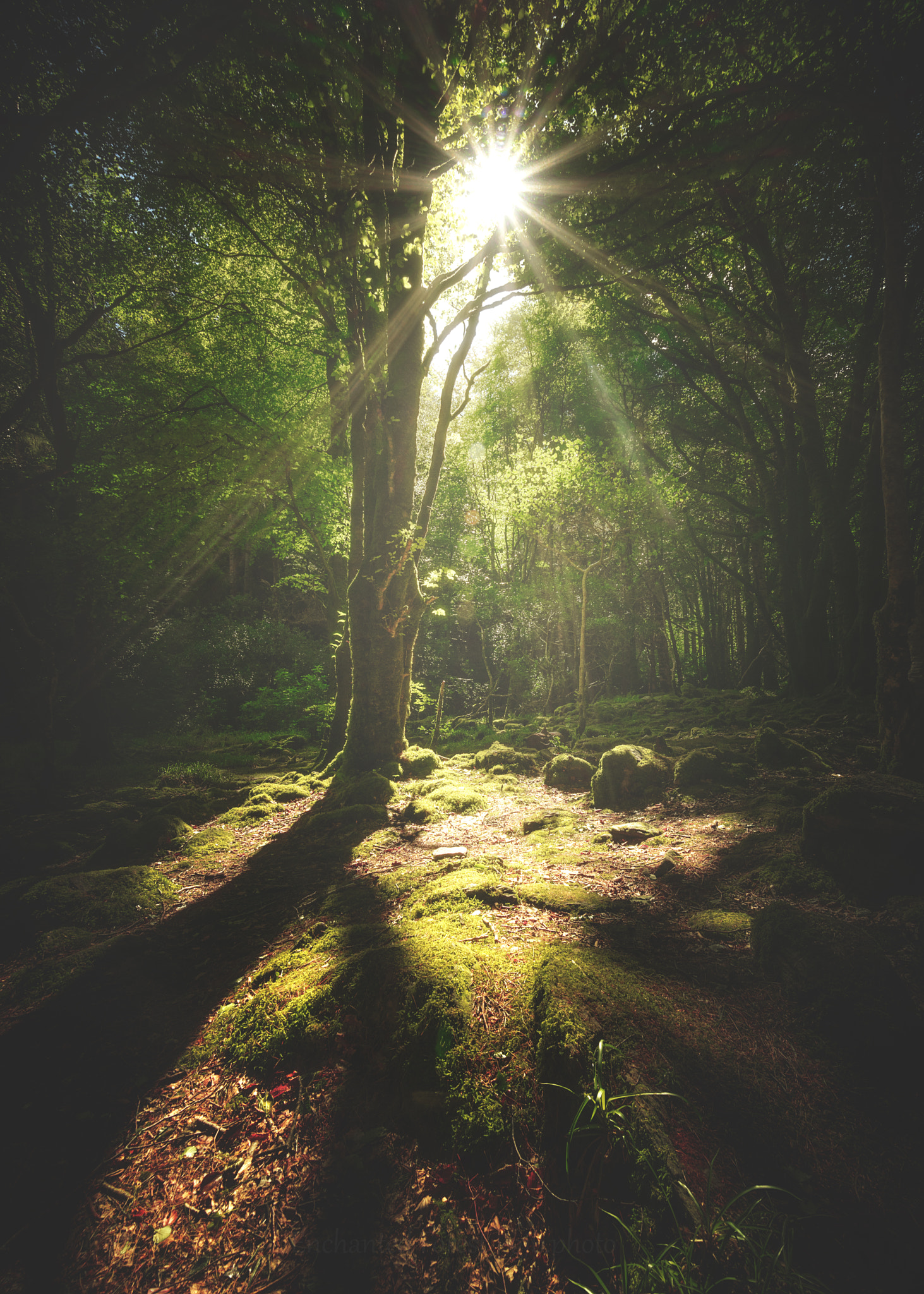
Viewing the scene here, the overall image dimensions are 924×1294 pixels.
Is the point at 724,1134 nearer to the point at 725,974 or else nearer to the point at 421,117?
the point at 725,974

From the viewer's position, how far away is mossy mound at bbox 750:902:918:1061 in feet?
6.23

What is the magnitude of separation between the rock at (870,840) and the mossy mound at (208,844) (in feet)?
18.9

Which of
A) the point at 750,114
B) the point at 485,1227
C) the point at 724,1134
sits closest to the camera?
the point at 485,1227

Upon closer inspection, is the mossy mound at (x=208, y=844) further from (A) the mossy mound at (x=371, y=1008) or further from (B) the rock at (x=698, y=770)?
(B) the rock at (x=698, y=770)

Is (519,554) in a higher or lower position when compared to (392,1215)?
higher

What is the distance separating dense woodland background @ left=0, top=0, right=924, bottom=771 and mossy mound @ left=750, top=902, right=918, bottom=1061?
405 centimetres

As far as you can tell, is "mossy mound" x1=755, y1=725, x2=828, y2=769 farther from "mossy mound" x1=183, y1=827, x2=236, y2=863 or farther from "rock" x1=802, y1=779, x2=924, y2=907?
"mossy mound" x1=183, y1=827, x2=236, y2=863

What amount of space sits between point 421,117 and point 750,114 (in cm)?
440

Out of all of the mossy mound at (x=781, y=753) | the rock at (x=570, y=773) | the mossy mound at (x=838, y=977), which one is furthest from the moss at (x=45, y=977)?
the mossy mound at (x=781, y=753)

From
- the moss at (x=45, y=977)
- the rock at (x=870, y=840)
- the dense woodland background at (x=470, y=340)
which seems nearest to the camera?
the moss at (x=45, y=977)

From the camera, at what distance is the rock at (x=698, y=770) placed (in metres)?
6.51

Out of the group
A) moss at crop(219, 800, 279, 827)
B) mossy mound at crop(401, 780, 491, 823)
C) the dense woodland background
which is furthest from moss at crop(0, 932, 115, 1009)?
the dense woodland background

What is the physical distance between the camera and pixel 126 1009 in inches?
100

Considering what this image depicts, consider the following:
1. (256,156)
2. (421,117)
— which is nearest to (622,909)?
(421,117)
